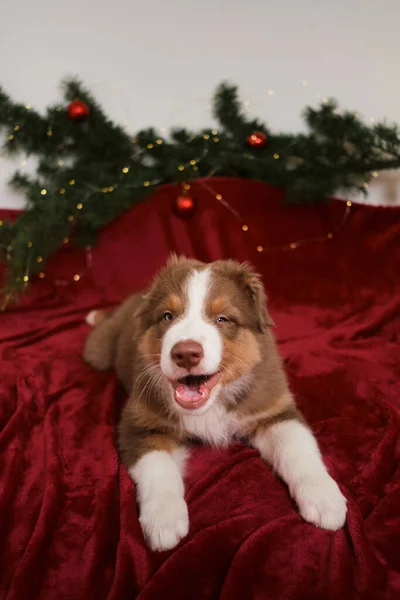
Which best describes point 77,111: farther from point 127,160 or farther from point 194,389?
point 194,389

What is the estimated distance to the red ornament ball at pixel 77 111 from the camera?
329 centimetres

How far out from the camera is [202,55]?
3609 millimetres

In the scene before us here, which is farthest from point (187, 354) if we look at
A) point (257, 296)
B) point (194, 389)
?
point (257, 296)

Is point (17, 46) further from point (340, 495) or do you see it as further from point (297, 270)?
point (340, 495)

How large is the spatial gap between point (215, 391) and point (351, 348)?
1.57 m

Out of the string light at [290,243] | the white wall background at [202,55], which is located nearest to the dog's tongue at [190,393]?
the string light at [290,243]

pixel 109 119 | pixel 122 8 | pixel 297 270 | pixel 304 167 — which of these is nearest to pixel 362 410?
pixel 297 270

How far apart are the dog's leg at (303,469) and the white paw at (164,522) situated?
42 cm

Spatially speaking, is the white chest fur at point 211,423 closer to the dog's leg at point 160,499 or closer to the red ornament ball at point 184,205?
the dog's leg at point 160,499

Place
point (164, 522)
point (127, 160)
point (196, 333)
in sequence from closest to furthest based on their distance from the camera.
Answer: point (164, 522)
point (196, 333)
point (127, 160)

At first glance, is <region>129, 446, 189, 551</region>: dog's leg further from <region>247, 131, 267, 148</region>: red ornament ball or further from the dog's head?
<region>247, 131, 267, 148</region>: red ornament ball

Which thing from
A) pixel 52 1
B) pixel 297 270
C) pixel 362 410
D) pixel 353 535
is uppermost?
pixel 52 1

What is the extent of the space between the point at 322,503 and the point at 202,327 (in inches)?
29.7

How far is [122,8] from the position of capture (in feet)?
11.5
